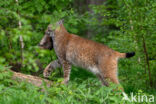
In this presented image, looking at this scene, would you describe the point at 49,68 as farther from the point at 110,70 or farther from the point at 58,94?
the point at 58,94

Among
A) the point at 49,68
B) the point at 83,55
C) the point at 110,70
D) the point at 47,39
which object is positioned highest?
the point at 47,39

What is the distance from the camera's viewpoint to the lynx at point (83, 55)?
680cm

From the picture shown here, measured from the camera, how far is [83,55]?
24.1 feet

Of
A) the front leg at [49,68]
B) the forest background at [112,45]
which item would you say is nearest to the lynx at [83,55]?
the front leg at [49,68]

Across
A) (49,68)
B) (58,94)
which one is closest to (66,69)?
(49,68)

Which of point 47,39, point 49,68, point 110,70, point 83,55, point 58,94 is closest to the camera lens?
point 58,94

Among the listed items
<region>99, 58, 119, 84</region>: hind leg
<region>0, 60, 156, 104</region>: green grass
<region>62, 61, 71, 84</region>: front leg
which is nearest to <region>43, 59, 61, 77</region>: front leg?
<region>62, 61, 71, 84</region>: front leg

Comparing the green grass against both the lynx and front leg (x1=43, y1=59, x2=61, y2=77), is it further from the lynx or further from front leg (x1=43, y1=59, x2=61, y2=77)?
front leg (x1=43, y1=59, x2=61, y2=77)

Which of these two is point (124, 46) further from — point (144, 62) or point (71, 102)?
point (71, 102)

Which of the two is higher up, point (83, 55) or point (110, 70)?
point (83, 55)

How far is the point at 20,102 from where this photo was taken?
4664 mm

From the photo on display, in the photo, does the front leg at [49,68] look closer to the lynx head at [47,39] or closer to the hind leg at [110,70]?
the lynx head at [47,39]

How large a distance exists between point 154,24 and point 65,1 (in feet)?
8.39

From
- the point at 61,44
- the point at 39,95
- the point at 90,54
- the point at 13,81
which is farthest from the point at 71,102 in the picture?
the point at 61,44
